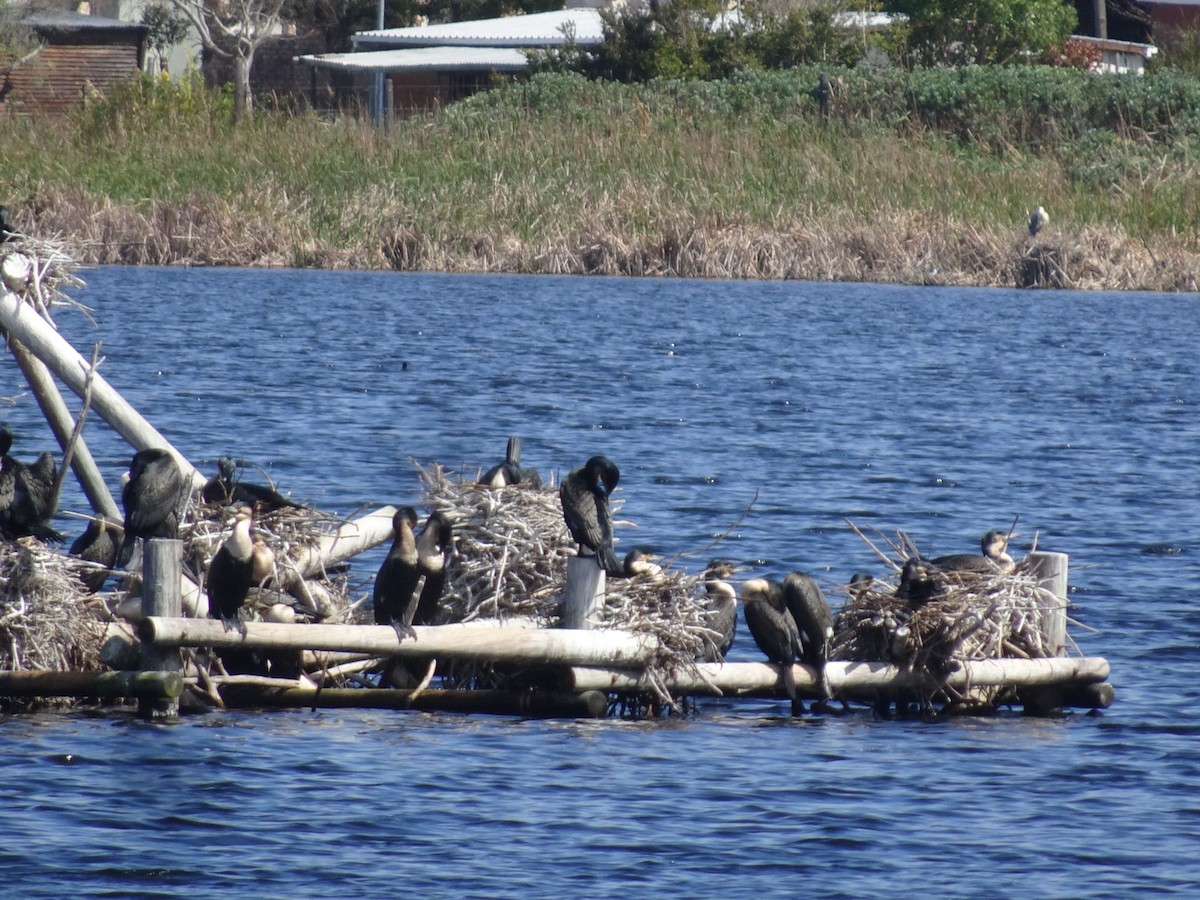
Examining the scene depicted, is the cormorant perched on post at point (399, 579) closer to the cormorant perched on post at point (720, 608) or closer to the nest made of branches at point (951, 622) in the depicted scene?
the cormorant perched on post at point (720, 608)

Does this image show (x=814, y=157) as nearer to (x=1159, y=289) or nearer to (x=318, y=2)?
(x=1159, y=289)

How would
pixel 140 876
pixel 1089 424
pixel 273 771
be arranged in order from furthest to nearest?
pixel 1089 424, pixel 273 771, pixel 140 876

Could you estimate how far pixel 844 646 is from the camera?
39.0 feet

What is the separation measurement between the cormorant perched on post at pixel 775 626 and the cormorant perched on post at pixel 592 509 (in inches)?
29.4

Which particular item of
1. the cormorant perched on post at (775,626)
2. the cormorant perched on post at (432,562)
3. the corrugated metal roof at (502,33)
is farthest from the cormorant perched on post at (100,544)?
the corrugated metal roof at (502,33)

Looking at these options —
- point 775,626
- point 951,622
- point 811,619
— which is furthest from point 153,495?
point 951,622

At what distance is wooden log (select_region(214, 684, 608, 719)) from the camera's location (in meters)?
11.3

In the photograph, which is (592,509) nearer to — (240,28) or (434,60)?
(434,60)

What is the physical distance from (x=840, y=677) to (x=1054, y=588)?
143cm

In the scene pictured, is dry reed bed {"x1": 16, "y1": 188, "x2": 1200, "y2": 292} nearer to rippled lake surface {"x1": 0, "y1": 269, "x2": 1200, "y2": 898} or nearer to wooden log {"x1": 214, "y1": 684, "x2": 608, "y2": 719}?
rippled lake surface {"x1": 0, "y1": 269, "x2": 1200, "y2": 898}

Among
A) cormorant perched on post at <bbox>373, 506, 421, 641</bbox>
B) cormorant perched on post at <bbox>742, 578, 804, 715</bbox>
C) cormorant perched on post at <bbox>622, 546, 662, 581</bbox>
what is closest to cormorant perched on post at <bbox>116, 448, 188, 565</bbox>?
cormorant perched on post at <bbox>373, 506, 421, 641</bbox>

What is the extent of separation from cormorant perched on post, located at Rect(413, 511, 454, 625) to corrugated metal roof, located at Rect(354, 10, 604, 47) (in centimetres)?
4618

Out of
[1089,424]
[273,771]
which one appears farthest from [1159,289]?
[273,771]

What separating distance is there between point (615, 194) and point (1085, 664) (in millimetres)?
26879
